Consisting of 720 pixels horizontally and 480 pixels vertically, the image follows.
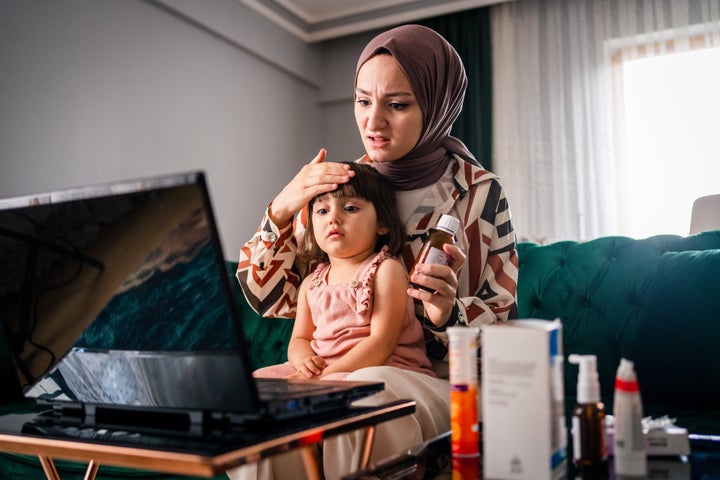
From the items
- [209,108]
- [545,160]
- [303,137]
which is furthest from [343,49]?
[545,160]

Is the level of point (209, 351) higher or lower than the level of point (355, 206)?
lower

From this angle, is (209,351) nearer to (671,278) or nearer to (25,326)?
(25,326)

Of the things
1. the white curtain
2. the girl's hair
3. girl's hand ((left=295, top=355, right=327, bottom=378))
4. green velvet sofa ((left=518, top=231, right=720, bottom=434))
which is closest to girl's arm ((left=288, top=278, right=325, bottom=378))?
girl's hand ((left=295, top=355, right=327, bottom=378))

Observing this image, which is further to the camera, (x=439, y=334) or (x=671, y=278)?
(x=671, y=278)

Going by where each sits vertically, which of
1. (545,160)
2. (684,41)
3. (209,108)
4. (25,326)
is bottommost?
(25,326)

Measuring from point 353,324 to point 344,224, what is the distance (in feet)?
0.67

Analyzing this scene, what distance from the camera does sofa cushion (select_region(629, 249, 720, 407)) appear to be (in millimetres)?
1514

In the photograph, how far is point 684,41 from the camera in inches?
161

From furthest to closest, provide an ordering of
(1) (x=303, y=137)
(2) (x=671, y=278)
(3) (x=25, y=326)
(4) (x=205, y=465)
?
(1) (x=303, y=137)
(2) (x=671, y=278)
(3) (x=25, y=326)
(4) (x=205, y=465)

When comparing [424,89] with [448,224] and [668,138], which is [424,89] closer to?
[448,224]

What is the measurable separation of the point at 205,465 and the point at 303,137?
4671 mm

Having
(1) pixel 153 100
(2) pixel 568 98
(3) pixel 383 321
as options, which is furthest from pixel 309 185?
(2) pixel 568 98

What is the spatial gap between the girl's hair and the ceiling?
3463 millimetres

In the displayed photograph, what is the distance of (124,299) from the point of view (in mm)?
745
